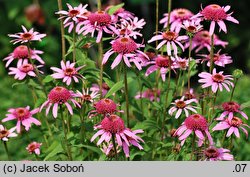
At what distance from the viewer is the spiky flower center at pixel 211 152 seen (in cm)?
186

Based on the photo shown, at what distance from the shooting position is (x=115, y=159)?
1.84 meters

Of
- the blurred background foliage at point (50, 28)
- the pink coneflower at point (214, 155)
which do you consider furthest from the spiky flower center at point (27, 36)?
the blurred background foliage at point (50, 28)

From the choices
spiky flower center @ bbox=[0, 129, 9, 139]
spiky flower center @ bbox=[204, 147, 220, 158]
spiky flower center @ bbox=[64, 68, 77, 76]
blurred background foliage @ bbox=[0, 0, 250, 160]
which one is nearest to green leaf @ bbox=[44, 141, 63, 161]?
spiky flower center @ bbox=[0, 129, 9, 139]

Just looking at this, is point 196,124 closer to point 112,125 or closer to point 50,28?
point 112,125

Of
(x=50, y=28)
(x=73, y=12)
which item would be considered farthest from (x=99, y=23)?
(x=50, y=28)

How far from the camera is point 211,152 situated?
1.87 metres

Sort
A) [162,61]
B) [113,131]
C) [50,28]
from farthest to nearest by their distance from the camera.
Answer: [50,28]
[162,61]
[113,131]

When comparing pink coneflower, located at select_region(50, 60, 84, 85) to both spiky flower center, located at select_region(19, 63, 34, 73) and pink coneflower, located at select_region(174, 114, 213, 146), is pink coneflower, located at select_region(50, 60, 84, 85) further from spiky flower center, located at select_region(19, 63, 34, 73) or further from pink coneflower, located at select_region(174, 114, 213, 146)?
pink coneflower, located at select_region(174, 114, 213, 146)

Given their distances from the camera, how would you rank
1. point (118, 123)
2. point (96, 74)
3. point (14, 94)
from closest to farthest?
point (118, 123) < point (96, 74) < point (14, 94)

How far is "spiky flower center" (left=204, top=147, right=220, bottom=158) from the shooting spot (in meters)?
1.86

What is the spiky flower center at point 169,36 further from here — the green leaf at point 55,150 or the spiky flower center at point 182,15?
the green leaf at point 55,150
